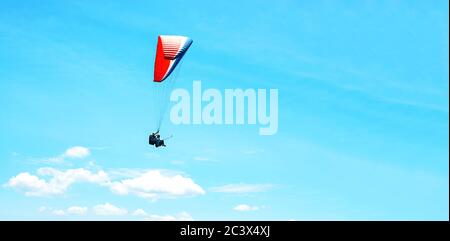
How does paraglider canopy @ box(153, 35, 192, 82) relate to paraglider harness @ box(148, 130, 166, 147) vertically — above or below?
above

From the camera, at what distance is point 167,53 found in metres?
59.4

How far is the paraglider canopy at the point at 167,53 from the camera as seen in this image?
5944 centimetres

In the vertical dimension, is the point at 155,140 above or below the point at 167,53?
below

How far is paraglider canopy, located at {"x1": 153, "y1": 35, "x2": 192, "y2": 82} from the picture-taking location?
59.4 m

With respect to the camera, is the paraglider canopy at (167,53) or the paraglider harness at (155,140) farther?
the paraglider canopy at (167,53)

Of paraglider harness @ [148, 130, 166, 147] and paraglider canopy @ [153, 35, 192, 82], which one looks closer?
paraglider harness @ [148, 130, 166, 147]

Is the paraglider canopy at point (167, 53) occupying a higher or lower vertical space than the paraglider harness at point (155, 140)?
higher
